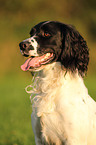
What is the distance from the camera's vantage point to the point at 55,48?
4602 mm

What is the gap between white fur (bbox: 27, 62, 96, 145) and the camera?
4.35 meters

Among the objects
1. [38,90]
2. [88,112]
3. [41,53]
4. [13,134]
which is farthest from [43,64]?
[13,134]

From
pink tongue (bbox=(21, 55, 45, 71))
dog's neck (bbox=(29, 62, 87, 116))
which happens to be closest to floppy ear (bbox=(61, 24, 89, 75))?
dog's neck (bbox=(29, 62, 87, 116))

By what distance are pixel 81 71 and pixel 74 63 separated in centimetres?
16

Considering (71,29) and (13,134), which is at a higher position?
(71,29)

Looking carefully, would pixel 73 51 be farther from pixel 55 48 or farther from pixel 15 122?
pixel 15 122

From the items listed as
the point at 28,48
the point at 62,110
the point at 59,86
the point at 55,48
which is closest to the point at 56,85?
the point at 59,86

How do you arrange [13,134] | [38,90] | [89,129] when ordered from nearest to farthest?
[89,129], [38,90], [13,134]

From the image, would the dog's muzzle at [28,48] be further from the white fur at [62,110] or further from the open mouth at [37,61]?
the white fur at [62,110]

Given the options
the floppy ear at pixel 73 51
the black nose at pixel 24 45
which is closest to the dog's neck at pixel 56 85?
the floppy ear at pixel 73 51

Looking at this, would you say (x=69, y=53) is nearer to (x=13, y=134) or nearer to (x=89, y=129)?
(x=89, y=129)

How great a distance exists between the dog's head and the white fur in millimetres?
123

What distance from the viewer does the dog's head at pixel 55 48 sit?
456 cm

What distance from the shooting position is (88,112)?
4484 millimetres
